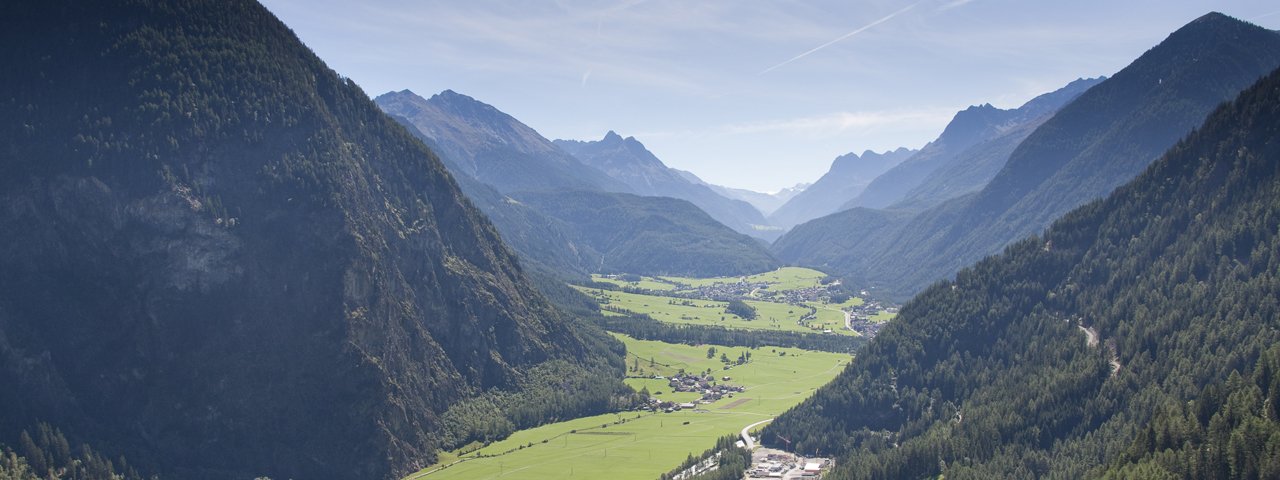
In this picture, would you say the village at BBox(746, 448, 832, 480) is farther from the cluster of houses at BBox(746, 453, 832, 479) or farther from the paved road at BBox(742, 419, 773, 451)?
the paved road at BBox(742, 419, 773, 451)

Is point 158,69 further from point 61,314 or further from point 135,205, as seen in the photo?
point 61,314

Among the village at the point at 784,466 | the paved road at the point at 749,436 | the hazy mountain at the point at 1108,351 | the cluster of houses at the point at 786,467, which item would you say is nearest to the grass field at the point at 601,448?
the paved road at the point at 749,436

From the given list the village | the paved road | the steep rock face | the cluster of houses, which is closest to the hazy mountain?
the paved road

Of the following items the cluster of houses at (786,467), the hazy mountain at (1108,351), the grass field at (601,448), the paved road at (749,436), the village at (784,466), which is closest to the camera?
the hazy mountain at (1108,351)

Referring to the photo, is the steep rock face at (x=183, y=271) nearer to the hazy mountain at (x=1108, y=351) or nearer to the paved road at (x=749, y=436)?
the paved road at (x=749, y=436)

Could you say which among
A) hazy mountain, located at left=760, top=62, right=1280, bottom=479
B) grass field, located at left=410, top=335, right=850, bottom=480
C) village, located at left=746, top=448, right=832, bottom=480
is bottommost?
grass field, located at left=410, top=335, right=850, bottom=480

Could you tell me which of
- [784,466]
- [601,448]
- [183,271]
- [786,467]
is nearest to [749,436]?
[784,466]

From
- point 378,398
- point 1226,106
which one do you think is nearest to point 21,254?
point 378,398

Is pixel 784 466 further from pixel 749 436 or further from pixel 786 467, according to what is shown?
pixel 749 436
